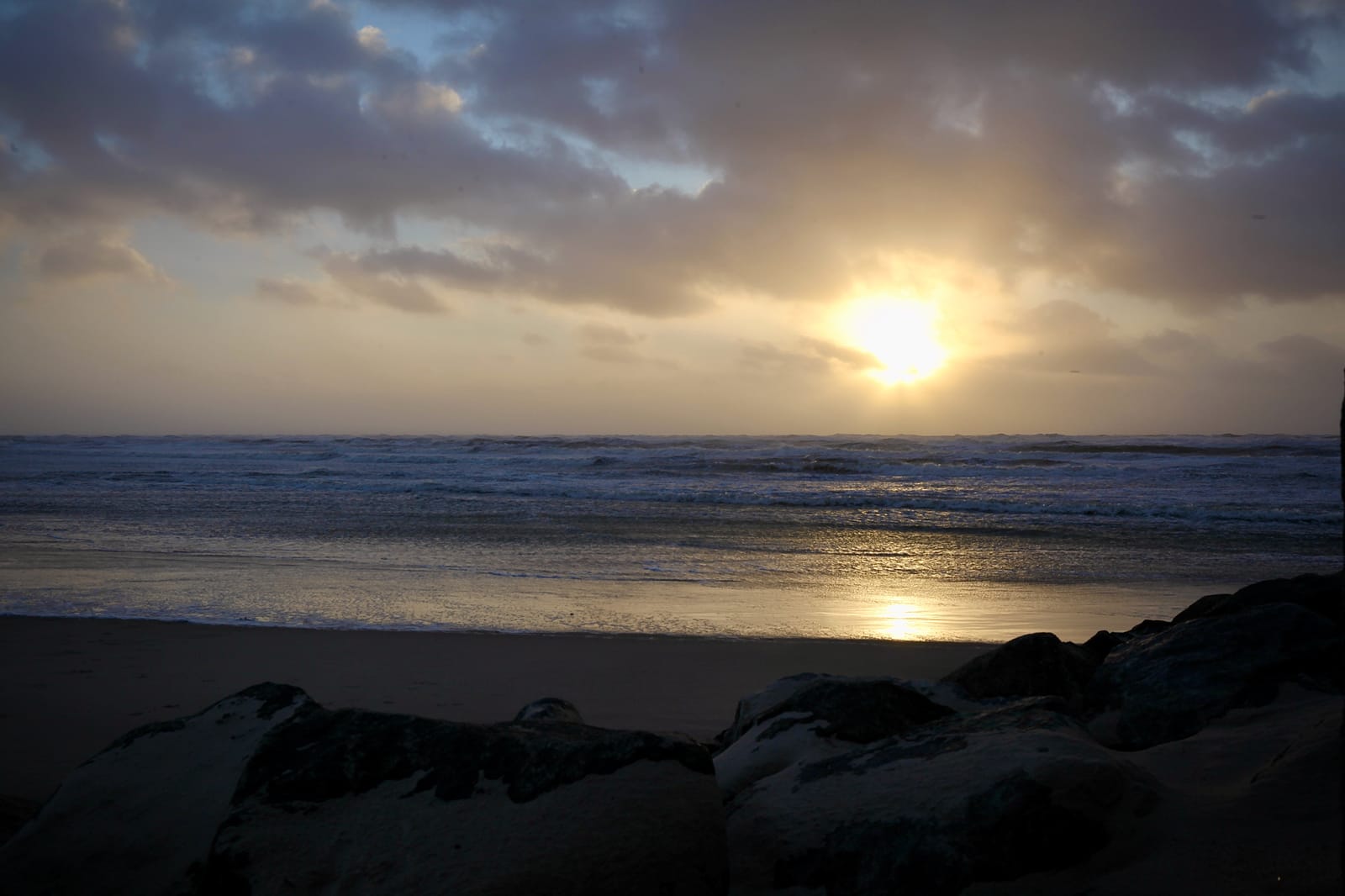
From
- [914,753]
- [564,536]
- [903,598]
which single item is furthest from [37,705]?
[564,536]

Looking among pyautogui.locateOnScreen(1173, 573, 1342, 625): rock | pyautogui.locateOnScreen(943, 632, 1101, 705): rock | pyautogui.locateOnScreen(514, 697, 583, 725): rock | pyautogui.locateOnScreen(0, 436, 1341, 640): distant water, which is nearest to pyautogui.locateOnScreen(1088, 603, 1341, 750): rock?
pyautogui.locateOnScreen(943, 632, 1101, 705): rock

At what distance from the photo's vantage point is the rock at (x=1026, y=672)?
3832mm

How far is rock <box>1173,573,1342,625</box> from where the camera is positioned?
4.17m

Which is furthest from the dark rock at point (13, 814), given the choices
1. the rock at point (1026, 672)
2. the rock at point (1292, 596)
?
the rock at point (1292, 596)

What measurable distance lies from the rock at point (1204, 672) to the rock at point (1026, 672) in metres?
0.32

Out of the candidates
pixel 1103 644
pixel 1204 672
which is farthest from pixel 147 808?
pixel 1103 644

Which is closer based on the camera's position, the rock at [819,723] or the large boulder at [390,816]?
the large boulder at [390,816]

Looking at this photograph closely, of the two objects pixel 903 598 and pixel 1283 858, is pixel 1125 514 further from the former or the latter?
pixel 1283 858

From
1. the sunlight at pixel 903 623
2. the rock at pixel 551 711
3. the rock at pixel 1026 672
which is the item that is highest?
the rock at pixel 1026 672

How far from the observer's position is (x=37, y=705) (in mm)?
5168

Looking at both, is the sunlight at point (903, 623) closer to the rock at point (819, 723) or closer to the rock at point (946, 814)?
the rock at point (819, 723)

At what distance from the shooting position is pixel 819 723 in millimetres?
3217

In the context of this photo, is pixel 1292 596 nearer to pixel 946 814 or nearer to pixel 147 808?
pixel 946 814

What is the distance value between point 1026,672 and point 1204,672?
2.75ft
